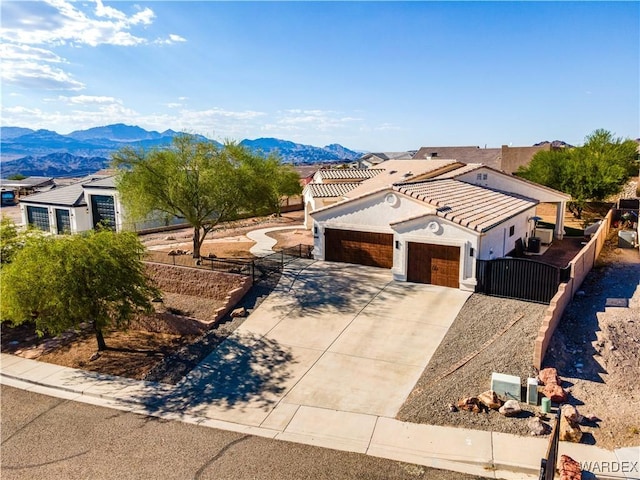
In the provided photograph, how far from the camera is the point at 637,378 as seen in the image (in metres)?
13.1

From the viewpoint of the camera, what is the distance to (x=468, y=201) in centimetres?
2378

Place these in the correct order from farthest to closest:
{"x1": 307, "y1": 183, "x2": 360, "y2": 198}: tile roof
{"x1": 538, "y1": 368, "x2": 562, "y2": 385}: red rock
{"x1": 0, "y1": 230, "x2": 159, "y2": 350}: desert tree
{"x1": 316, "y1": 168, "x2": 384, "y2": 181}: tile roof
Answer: {"x1": 316, "y1": 168, "x2": 384, "y2": 181}: tile roof → {"x1": 307, "y1": 183, "x2": 360, "y2": 198}: tile roof → {"x1": 0, "y1": 230, "x2": 159, "y2": 350}: desert tree → {"x1": 538, "y1": 368, "x2": 562, "y2": 385}: red rock

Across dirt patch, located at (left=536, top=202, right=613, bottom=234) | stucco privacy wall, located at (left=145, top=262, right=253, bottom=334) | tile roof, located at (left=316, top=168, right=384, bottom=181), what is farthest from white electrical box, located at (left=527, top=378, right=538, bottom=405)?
Answer: tile roof, located at (left=316, top=168, right=384, bottom=181)

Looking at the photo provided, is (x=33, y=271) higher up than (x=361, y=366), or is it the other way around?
(x=33, y=271)

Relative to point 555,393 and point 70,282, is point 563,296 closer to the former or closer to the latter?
point 555,393

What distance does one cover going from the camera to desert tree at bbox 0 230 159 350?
16469 millimetres

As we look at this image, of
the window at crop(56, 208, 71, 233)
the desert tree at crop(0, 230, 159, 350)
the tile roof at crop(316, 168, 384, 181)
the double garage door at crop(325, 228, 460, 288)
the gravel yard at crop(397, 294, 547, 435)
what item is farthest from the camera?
the window at crop(56, 208, 71, 233)

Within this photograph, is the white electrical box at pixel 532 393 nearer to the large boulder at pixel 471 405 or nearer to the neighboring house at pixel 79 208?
the large boulder at pixel 471 405

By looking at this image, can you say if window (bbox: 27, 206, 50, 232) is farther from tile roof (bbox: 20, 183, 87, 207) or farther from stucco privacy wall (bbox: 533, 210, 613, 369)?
stucco privacy wall (bbox: 533, 210, 613, 369)

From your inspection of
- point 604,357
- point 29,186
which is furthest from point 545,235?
point 29,186

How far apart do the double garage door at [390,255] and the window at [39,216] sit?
119ft

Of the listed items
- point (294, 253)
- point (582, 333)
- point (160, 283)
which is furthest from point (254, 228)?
point (582, 333)

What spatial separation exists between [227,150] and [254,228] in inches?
540

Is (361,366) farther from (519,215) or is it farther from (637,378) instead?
(519,215)
